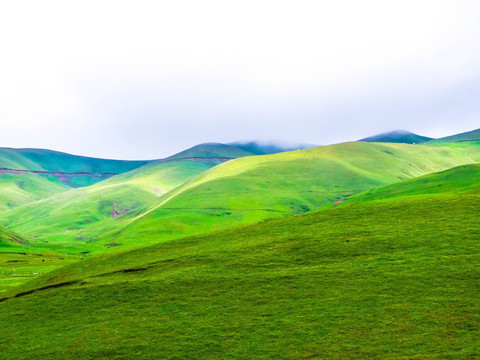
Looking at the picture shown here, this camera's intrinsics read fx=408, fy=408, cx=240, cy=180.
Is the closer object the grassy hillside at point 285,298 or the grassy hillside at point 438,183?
the grassy hillside at point 285,298

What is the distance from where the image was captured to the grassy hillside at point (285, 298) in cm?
3133

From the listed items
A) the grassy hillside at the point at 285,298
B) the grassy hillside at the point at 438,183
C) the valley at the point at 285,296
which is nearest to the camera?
the grassy hillside at the point at 285,298

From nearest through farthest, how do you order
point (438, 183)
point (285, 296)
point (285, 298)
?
point (285, 298), point (285, 296), point (438, 183)

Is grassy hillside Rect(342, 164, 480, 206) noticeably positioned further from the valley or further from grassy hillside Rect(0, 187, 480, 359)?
grassy hillside Rect(0, 187, 480, 359)

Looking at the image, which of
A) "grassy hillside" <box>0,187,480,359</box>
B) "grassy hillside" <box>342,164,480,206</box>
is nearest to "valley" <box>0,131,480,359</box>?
"grassy hillside" <box>0,187,480,359</box>

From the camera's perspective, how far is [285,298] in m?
38.9

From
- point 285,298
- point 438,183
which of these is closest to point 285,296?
point 285,298

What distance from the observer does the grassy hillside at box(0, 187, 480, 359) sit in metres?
31.3

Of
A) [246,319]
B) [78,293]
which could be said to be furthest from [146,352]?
[78,293]

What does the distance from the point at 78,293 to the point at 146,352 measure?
18.4 m

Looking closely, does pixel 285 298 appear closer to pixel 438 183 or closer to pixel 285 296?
pixel 285 296

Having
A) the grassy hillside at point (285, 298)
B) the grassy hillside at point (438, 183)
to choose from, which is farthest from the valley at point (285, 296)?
the grassy hillside at point (438, 183)

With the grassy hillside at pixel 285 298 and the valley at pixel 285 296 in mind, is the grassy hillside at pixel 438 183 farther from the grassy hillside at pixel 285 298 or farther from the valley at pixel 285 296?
the grassy hillside at pixel 285 298

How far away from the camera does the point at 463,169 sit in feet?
414
